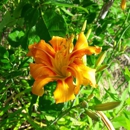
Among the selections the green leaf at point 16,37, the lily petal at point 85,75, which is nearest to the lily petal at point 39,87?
the lily petal at point 85,75

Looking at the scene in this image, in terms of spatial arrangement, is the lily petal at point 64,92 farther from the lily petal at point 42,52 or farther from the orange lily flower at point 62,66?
the lily petal at point 42,52

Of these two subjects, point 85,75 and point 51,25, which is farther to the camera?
point 85,75

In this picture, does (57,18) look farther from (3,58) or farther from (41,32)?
(3,58)

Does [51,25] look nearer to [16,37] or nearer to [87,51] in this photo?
[87,51]

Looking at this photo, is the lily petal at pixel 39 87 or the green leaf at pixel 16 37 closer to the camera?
the lily petal at pixel 39 87

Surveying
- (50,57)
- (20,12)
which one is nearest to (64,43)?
(50,57)

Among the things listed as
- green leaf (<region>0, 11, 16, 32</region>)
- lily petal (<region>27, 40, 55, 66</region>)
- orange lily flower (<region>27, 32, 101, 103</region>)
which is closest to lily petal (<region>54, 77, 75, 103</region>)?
orange lily flower (<region>27, 32, 101, 103</region>)

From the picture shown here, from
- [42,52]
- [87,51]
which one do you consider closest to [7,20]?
[42,52]

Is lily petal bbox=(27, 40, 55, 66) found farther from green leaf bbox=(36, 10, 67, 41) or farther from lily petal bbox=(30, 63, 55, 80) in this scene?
green leaf bbox=(36, 10, 67, 41)
